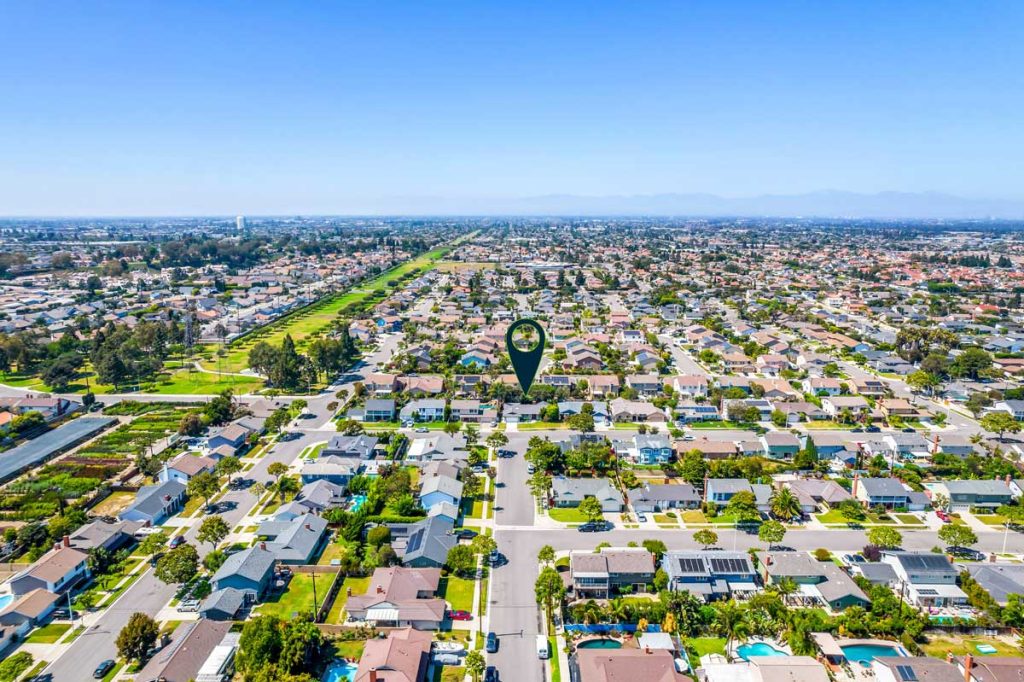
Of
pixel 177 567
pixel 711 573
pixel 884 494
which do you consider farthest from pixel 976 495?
pixel 177 567

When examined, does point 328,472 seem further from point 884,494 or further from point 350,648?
point 884,494

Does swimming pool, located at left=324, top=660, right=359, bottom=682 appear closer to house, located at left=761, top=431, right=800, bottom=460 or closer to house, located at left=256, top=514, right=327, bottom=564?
house, located at left=256, top=514, right=327, bottom=564

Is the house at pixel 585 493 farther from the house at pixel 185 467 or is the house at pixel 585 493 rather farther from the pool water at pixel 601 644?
the house at pixel 185 467

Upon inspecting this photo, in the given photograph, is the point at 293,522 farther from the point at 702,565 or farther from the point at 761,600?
the point at 761,600

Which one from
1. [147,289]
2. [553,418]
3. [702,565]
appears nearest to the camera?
[702,565]

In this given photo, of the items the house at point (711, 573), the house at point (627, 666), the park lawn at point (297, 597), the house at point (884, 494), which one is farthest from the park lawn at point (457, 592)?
Result: the house at point (884, 494)

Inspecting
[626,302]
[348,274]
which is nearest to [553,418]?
[626,302]

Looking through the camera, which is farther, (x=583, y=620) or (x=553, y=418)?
(x=553, y=418)
